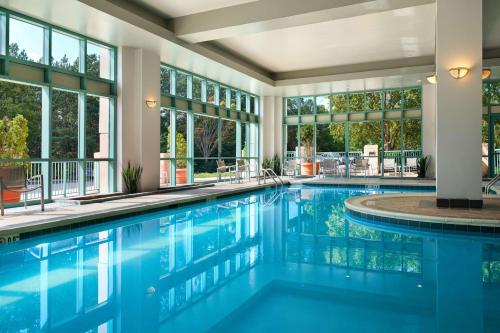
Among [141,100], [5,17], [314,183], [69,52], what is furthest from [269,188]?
[5,17]

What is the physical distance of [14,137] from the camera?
28.3 feet

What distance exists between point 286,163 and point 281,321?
14217mm

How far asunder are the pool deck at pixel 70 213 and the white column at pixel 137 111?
1075mm

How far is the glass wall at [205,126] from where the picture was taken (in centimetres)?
1139

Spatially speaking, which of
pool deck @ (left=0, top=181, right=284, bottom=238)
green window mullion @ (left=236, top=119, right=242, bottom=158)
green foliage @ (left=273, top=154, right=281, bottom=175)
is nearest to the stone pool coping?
pool deck @ (left=0, top=181, right=284, bottom=238)

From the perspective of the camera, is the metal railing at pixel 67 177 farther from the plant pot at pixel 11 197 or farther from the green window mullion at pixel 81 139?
the plant pot at pixel 11 197

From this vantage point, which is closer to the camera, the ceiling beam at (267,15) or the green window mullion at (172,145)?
→ the ceiling beam at (267,15)

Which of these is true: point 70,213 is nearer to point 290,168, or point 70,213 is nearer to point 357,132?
point 290,168

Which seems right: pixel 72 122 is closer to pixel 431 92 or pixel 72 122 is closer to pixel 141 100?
pixel 141 100

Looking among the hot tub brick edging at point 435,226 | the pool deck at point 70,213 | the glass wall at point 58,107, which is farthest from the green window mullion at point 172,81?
the hot tub brick edging at point 435,226

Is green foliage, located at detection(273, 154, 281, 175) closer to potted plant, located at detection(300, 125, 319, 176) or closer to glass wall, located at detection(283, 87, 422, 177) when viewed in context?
glass wall, located at detection(283, 87, 422, 177)

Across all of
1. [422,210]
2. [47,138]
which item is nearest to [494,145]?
[422,210]

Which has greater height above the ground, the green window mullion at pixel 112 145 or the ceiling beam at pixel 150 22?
the ceiling beam at pixel 150 22

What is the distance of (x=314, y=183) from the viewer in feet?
42.8
